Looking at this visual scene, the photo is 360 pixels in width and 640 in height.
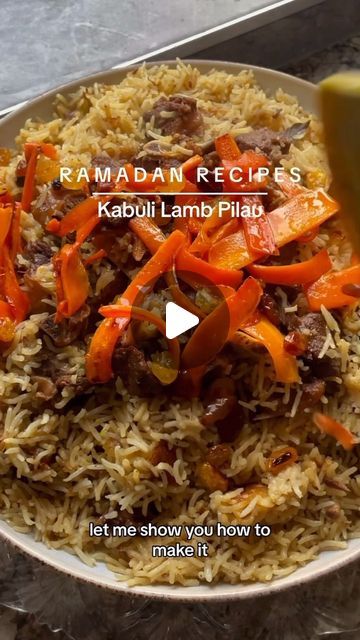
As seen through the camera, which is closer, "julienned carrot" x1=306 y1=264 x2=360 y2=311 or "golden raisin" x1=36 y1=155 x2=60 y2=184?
"julienned carrot" x1=306 y1=264 x2=360 y2=311

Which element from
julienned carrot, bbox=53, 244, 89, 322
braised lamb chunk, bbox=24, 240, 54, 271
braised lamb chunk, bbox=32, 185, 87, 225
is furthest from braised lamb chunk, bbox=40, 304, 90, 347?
braised lamb chunk, bbox=32, 185, 87, 225

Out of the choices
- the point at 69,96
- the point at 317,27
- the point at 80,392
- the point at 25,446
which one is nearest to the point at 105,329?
the point at 80,392

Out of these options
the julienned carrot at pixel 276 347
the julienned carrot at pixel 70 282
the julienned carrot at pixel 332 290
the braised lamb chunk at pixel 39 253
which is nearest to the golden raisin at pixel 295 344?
the julienned carrot at pixel 276 347

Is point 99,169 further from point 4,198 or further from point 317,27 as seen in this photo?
point 317,27

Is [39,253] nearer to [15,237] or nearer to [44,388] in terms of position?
[15,237]

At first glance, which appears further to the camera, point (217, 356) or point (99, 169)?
point (99, 169)

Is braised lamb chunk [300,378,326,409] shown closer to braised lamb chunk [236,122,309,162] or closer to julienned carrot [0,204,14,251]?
braised lamb chunk [236,122,309,162]
